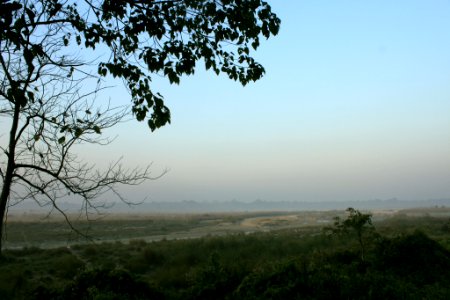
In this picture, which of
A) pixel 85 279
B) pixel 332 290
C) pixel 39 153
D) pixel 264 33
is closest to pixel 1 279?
pixel 85 279

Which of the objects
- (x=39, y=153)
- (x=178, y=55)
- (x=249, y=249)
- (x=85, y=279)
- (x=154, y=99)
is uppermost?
(x=178, y=55)

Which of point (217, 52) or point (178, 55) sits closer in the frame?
point (178, 55)

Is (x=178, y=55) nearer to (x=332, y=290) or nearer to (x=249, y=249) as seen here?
(x=332, y=290)

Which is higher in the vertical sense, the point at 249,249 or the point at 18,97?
the point at 18,97

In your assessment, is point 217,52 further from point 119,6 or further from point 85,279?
point 85,279

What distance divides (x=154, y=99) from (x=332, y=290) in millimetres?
5818

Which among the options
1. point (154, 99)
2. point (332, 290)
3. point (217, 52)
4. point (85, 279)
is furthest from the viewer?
point (85, 279)

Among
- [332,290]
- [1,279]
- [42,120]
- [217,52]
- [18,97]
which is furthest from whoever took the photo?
[1,279]

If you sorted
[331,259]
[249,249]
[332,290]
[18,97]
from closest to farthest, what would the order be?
[18,97], [332,290], [331,259], [249,249]

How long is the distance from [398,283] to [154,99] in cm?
683

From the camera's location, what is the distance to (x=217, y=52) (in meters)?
4.81

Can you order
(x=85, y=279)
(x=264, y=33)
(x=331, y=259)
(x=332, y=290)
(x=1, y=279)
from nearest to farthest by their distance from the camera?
(x=264, y=33)
(x=332, y=290)
(x=85, y=279)
(x=331, y=259)
(x=1, y=279)

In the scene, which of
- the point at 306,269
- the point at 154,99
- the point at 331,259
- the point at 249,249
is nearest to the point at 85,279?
the point at 306,269

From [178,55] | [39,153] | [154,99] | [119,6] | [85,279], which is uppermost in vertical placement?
→ [119,6]
